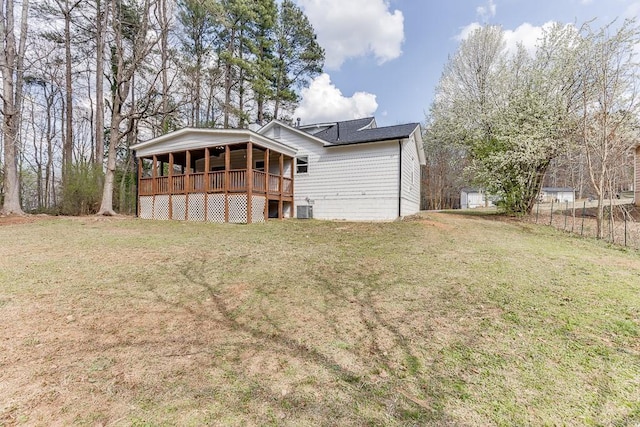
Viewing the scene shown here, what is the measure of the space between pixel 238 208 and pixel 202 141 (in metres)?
3.70

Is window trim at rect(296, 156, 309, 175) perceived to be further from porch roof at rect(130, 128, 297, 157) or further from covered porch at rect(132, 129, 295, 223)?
porch roof at rect(130, 128, 297, 157)

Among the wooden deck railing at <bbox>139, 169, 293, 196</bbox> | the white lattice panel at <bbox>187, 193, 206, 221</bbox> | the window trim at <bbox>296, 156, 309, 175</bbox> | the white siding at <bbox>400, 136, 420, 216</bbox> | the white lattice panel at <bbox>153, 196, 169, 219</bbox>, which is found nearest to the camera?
the wooden deck railing at <bbox>139, 169, 293, 196</bbox>

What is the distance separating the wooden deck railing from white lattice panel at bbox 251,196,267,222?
313 mm

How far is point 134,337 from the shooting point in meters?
2.85

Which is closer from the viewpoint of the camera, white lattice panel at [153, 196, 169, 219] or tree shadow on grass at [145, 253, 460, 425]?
tree shadow on grass at [145, 253, 460, 425]

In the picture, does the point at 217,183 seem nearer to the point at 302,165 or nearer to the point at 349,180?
the point at 302,165

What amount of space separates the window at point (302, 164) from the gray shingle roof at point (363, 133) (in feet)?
4.83

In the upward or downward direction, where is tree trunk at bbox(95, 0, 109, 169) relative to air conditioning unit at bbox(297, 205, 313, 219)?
upward

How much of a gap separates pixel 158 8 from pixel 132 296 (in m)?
16.8

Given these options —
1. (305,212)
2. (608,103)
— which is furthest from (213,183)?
(608,103)

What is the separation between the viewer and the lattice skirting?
11500 millimetres

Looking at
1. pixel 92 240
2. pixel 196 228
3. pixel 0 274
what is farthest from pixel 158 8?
pixel 0 274

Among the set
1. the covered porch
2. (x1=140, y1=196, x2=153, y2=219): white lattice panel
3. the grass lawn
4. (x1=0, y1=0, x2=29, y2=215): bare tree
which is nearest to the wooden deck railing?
the covered porch

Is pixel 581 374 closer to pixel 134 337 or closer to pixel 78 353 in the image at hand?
pixel 134 337
